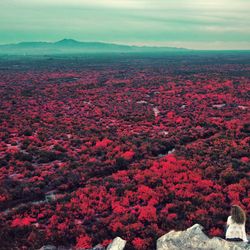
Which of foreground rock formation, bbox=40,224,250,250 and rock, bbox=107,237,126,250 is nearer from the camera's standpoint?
foreground rock formation, bbox=40,224,250,250

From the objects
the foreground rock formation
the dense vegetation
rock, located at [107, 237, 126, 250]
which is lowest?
the dense vegetation

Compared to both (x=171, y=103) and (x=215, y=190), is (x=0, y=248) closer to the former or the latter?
(x=215, y=190)

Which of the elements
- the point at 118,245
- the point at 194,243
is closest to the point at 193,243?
the point at 194,243

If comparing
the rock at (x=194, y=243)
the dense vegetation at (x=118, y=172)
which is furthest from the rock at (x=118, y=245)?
the dense vegetation at (x=118, y=172)

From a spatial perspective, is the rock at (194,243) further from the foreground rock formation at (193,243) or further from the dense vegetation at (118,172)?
the dense vegetation at (118,172)

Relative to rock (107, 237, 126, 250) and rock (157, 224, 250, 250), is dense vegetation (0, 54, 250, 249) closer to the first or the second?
rock (107, 237, 126, 250)

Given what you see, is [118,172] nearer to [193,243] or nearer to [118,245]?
[118,245]

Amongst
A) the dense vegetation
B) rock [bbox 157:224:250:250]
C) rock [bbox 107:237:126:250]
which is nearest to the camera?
rock [bbox 157:224:250:250]

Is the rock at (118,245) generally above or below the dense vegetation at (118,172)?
above

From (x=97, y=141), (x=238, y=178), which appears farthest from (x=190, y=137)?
(x=238, y=178)

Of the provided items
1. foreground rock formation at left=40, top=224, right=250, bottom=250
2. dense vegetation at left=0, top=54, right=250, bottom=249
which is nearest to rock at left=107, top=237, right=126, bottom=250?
foreground rock formation at left=40, top=224, right=250, bottom=250
